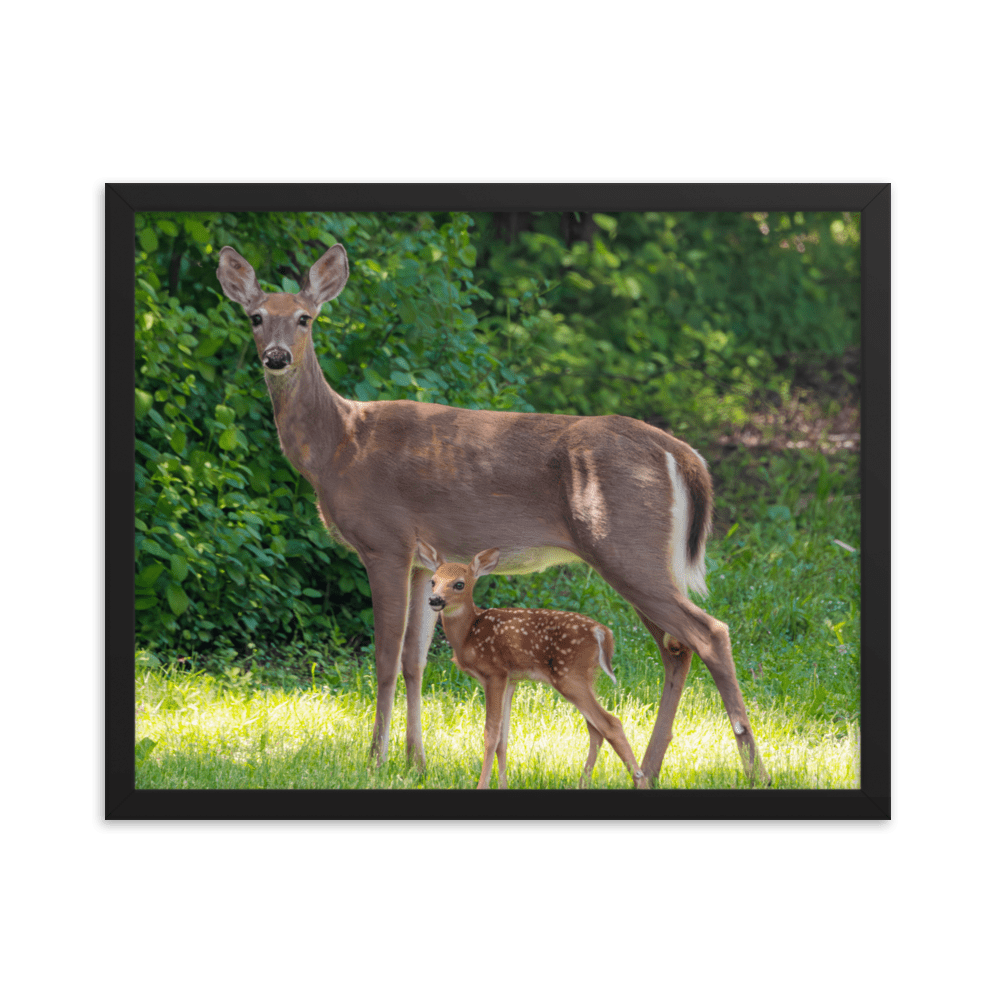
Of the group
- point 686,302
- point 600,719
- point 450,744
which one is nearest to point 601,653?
point 600,719

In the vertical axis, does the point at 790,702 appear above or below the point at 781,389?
below

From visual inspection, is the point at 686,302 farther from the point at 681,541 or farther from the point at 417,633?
the point at 417,633

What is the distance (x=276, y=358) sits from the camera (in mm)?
5094

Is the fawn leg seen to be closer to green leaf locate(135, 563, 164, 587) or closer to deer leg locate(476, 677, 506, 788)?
deer leg locate(476, 677, 506, 788)

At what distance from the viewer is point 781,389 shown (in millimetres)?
9719

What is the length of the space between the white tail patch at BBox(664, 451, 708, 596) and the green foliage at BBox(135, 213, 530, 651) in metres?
1.73

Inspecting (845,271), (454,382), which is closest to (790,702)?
(454,382)

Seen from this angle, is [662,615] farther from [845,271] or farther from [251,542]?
[845,271]

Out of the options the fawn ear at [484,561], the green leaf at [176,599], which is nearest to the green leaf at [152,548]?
the green leaf at [176,599]

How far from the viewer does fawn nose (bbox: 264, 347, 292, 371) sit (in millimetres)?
5098

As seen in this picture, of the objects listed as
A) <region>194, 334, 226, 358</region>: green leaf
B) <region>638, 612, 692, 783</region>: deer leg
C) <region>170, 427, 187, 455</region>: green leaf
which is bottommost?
<region>638, 612, 692, 783</region>: deer leg

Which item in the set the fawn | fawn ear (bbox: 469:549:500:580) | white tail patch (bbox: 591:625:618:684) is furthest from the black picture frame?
fawn ear (bbox: 469:549:500:580)

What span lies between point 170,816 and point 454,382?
2.81 m

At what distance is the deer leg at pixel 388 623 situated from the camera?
17.5 feet
